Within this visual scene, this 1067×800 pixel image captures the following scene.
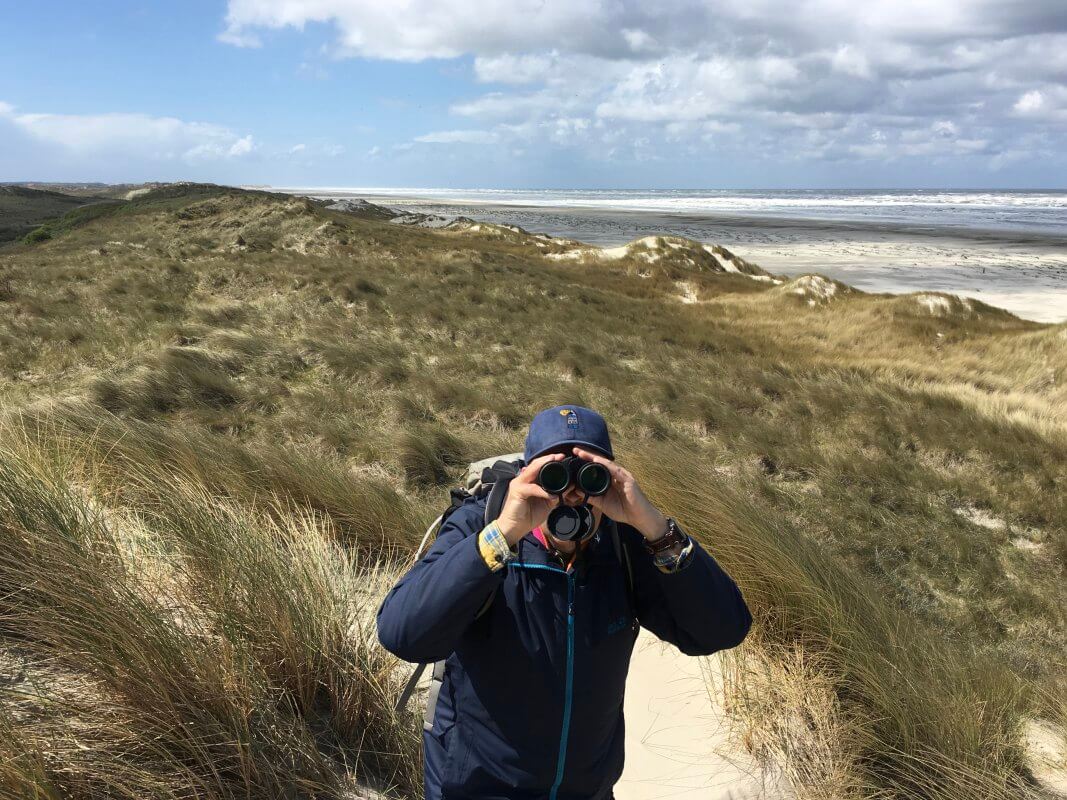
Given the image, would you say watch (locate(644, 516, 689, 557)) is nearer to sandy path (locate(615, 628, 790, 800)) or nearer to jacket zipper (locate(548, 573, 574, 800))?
jacket zipper (locate(548, 573, 574, 800))

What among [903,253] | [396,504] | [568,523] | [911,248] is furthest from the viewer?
[911,248]

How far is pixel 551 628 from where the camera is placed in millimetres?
1767

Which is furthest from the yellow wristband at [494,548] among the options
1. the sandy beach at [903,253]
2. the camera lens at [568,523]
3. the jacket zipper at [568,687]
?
the sandy beach at [903,253]

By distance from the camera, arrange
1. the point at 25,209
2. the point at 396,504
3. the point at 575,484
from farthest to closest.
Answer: the point at 25,209 → the point at 396,504 → the point at 575,484

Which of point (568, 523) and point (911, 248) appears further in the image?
point (911, 248)

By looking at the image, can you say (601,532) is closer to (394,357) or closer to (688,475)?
(688,475)

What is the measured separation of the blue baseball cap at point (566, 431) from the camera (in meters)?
1.78

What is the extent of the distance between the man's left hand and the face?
28mm

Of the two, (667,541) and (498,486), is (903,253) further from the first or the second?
(498,486)

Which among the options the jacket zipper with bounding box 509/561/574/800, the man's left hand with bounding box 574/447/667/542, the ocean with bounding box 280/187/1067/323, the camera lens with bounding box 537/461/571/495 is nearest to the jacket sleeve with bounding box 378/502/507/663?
the jacket zipper with bounding box 509/561/574/800

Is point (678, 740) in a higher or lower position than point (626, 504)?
lower

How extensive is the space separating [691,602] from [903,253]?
47001 millimetres

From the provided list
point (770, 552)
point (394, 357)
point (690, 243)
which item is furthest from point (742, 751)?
point (690, 243)

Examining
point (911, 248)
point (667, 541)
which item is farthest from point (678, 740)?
point (911, 248)
